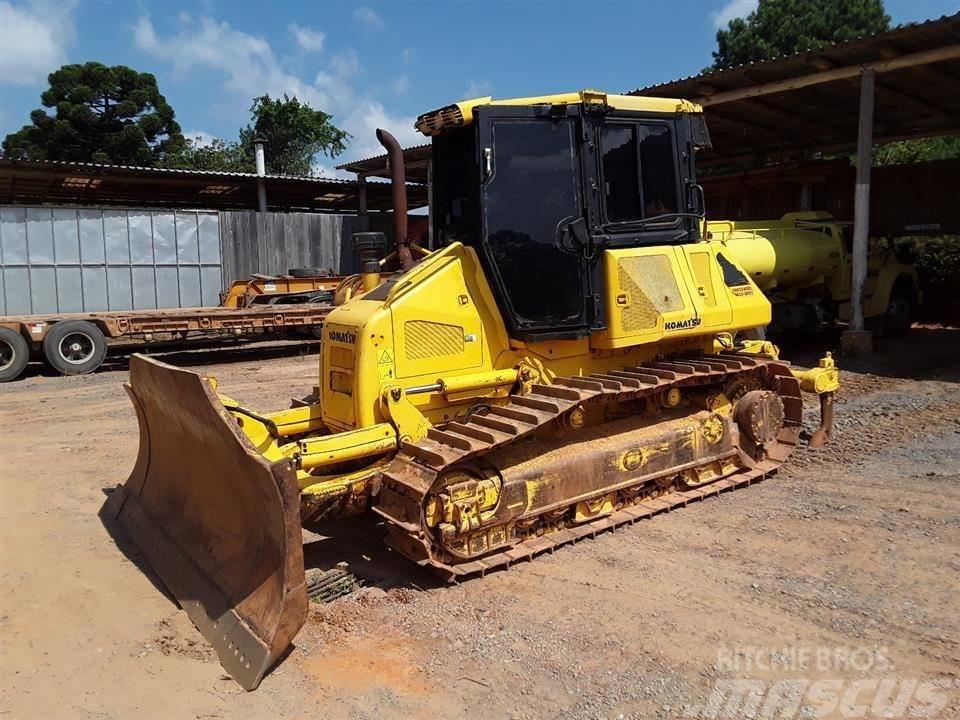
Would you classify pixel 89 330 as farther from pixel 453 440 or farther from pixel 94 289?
pixel 453 440

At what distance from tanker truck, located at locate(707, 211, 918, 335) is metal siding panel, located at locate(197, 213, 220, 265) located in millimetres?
12456

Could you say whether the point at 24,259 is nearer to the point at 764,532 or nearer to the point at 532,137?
the point at 532,137

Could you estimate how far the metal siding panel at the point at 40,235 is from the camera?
1628cm

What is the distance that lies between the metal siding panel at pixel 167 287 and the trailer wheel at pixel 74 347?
5352 millimetres

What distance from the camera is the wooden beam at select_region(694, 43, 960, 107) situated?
1037cm

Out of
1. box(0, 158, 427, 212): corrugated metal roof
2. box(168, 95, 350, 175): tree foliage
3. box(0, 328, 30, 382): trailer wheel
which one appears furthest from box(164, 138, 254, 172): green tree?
box(0, 328, 30, 382): trailer wheel

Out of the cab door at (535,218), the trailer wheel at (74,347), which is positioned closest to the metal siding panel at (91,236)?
the trailer wheel at (74,347)

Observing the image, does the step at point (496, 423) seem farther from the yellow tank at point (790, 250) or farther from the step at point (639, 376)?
the yellow tank at point (790, 250)

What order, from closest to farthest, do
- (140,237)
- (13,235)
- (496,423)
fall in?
(496,423)
(13,235)
(140,237)

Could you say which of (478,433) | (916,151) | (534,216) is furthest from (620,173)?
(916,151)

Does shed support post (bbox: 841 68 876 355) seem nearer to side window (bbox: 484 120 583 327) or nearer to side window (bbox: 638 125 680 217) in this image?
side window (bbox: 638 125 680 217)

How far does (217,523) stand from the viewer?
430cm

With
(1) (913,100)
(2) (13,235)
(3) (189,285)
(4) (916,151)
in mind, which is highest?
(4) (916,151)

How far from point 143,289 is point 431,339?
15.0m
